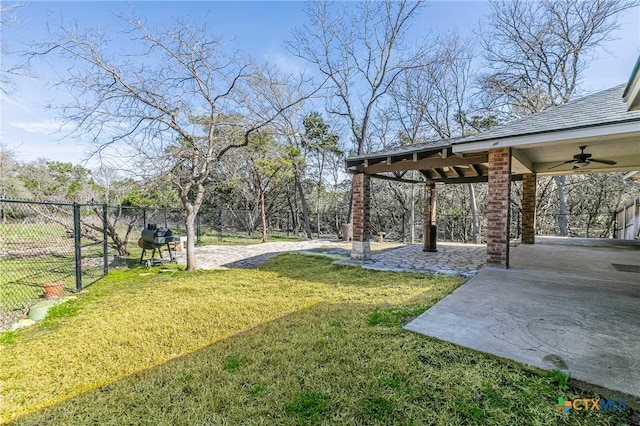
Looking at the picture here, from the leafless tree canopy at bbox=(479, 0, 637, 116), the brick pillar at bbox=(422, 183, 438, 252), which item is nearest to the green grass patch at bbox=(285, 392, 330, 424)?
the brick pillar at bbox=(422, 183, 438, 252)

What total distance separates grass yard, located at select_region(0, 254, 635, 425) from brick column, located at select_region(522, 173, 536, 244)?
6.90 meters

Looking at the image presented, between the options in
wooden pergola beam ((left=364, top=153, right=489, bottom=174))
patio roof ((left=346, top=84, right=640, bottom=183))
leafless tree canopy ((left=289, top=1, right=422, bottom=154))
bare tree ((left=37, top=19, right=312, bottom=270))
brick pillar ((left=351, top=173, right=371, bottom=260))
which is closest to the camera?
patio roof ((left=346, top=84, right=640, bottom=183))

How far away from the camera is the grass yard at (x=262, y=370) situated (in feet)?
6.29

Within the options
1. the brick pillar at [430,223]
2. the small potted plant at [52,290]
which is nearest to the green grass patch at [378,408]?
the small potted plant at [52,290]

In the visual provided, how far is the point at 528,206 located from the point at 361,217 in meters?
5.91

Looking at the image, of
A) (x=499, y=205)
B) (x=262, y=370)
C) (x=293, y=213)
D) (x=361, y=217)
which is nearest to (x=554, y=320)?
(x=499, y=205)

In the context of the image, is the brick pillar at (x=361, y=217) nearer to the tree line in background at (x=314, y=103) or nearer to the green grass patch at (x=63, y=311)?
the tree line in background at (x=314, y=103)

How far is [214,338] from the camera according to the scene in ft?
10.5

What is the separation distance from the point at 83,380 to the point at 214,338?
1.14 meters

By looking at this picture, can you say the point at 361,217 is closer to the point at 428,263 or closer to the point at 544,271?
the point at 428,263

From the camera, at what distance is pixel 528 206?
903 centimetres

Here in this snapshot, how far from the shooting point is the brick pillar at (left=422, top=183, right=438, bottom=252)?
8368 mm

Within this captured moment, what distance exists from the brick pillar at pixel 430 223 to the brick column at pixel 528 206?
3078mm

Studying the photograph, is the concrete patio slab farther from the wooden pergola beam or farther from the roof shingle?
the roof shingle
